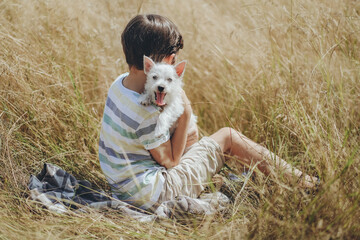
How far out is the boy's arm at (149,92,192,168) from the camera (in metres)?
2.24

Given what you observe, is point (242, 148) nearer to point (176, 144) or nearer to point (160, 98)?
point (176, 144)

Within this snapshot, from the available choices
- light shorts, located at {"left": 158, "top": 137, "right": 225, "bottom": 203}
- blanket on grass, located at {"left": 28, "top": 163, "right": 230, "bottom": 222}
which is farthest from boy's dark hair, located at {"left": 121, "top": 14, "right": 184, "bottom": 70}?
blanket on grass, located at {"left": 28, "top": 163, "right": 230, "bottom": 222}

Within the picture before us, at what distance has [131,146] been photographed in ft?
7.20

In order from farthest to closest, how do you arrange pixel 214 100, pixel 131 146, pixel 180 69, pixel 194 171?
1. pixel 214 100
2. pixel 194 171
3. pixel 131 146
4. pixel 180 69

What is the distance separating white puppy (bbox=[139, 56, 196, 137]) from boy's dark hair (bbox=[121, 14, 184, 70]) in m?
0.15

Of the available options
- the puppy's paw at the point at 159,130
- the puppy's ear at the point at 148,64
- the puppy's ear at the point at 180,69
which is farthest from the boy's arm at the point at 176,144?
the puppy's ear at the point at 148,64

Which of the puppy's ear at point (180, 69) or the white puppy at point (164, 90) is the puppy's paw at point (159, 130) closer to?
the white puppy at point (164, 90)

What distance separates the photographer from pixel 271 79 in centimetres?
303

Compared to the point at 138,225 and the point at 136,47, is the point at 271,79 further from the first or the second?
the point at 138,225

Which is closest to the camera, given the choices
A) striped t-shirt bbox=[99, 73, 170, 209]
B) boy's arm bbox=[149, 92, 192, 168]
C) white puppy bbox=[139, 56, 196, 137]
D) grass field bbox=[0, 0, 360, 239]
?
grass field bbox=[0, 0, 360, 239]

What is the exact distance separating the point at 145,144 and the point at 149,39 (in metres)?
0.65

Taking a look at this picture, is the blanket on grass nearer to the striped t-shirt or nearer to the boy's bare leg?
the striped t-shirt

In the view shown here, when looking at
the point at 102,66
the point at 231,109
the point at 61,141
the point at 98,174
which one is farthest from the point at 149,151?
the point at 102,66

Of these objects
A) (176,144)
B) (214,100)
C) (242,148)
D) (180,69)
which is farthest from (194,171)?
(214,100)
